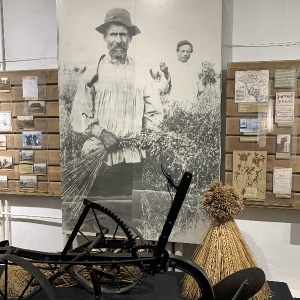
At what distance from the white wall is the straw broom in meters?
0.41

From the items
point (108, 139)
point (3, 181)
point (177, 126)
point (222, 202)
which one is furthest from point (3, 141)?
point (222, 202)

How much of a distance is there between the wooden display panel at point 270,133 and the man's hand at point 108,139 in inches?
26.4

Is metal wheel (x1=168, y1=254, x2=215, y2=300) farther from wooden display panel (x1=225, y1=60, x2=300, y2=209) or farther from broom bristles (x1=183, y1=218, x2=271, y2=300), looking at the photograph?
wooden display panel (x1=225, y1=60, x2=300, y2=209)

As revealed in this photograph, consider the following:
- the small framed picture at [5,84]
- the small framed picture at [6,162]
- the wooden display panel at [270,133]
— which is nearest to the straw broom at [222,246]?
the wooden display panel at [270,133]

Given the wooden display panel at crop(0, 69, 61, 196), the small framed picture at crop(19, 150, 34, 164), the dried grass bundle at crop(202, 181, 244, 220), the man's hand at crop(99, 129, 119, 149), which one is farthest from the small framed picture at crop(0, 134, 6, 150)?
the dried grass bundle at crop(202, 181, 244, 220)

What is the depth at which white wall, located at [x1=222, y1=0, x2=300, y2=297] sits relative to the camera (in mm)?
2168

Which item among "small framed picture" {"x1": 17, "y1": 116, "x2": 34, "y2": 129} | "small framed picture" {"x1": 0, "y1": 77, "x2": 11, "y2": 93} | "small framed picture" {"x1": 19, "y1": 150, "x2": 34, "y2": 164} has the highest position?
"small framed picture" {"x1": 0, "y1": 77, "x2": 11, "y2": 93}

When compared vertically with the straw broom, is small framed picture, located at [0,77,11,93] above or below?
above

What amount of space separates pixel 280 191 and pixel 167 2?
1.26m

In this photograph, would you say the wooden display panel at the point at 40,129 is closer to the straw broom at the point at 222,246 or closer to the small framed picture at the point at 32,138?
the small framed picture at the point at 32,138

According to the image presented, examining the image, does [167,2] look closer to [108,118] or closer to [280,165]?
[108,118]

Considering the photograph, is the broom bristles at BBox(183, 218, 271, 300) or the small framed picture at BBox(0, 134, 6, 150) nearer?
the broom bristles at BBox(183, 218, 271, 300)

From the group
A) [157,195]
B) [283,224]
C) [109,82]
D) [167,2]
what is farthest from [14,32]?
[283,224]

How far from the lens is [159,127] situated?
2201 mm
